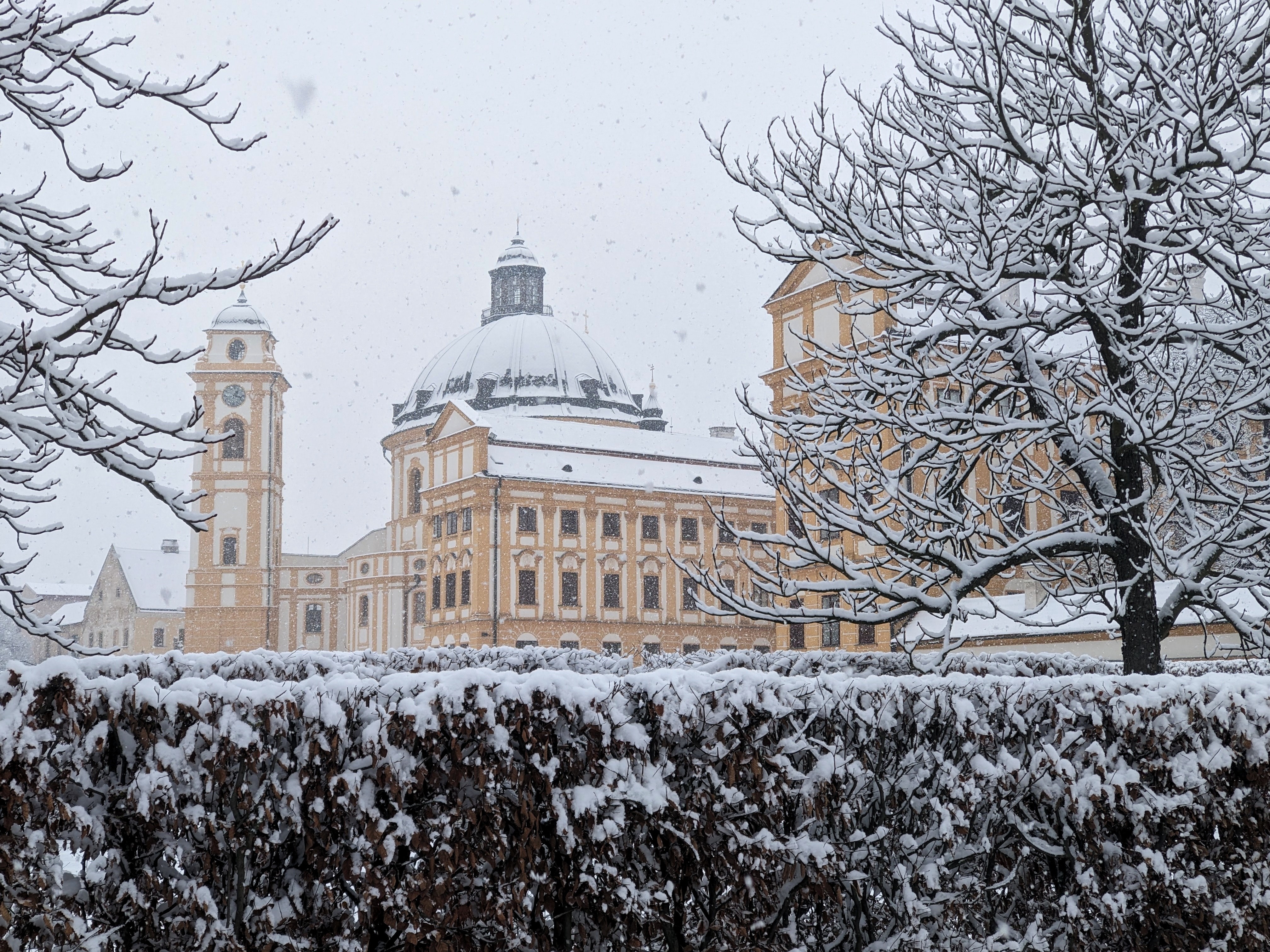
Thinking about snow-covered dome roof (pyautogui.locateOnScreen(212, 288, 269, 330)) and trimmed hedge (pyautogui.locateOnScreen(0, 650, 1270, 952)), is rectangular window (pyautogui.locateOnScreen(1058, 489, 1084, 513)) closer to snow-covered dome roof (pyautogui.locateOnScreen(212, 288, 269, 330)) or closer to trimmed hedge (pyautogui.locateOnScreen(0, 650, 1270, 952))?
trimmed hedge (pyautogui.locateOnScreen(0, 650, 1270, 952))

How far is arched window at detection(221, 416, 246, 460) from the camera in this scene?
6350cm

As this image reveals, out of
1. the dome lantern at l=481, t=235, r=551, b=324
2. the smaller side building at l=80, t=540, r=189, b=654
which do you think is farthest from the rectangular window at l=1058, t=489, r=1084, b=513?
the smaller side building at l=80, t=540, r=189, b=654

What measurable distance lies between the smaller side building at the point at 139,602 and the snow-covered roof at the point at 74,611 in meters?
7.62

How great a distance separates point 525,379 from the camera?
224 ft

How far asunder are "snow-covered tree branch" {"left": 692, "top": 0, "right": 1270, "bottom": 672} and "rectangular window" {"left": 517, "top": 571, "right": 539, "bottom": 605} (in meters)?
44.7

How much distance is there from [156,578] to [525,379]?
37.8m

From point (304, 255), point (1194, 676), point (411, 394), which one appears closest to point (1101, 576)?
point (1194, 676)

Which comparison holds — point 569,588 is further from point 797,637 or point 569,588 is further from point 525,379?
point 525,379

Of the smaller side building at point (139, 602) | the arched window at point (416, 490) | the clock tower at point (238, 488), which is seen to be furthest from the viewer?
the smaller side building at point (139, 602)

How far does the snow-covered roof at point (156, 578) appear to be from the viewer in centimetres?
8775

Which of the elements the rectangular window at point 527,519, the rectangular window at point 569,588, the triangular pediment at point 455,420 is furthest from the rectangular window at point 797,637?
the triangular pediment at point 455,420

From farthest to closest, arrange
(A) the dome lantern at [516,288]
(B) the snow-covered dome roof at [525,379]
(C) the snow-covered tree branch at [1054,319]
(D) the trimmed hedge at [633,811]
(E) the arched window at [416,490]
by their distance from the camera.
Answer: (A) the dome lantern at [516,288] → (B) the snow-covered dome roof at [525,379] → (E) the arched window at [416,490] → (C) the snow-covered tree branch at [1054,319] → (D) the trimmed hedge at [633,811]

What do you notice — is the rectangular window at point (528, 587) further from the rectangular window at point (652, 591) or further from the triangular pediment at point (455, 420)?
the triangular pediment at point (455, 420)

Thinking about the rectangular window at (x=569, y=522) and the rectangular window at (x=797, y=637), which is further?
the rectangular window at (x=569, y=522)
